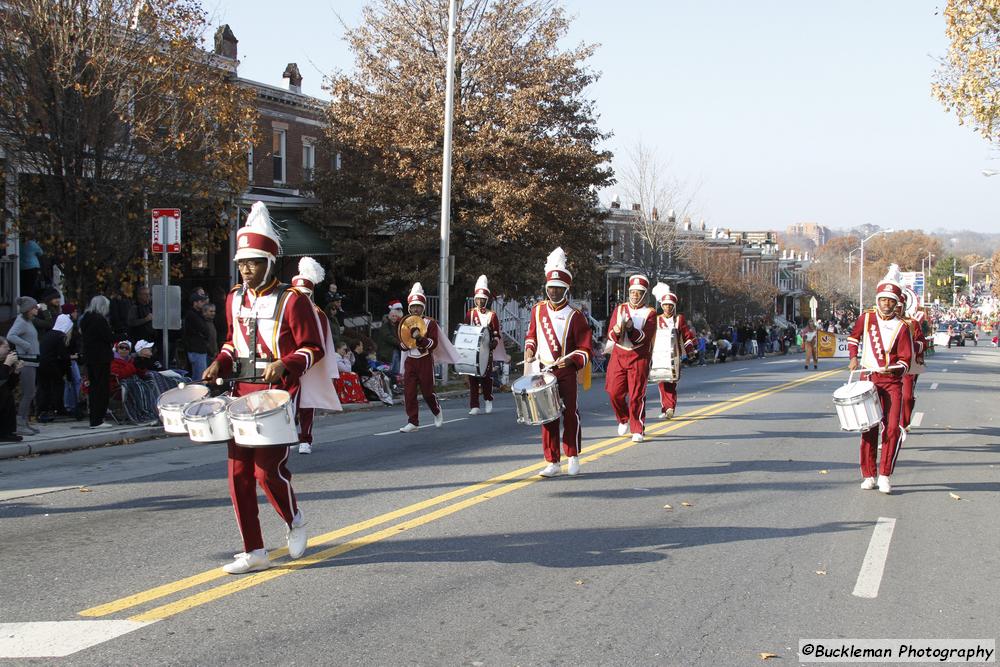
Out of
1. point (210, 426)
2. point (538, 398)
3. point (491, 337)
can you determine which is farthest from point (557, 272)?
point (491, 337)

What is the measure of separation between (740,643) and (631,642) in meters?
0.58

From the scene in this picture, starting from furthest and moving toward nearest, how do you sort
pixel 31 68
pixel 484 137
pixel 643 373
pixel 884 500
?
pixel 484 137
pixel 31 68
pixel 643 373
pixel 884 500

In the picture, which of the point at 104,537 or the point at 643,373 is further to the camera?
the point at 643,373

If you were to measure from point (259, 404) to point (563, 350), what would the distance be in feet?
14.5

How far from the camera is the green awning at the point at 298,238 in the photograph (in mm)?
28375

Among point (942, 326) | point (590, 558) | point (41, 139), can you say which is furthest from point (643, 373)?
point (942, 326)

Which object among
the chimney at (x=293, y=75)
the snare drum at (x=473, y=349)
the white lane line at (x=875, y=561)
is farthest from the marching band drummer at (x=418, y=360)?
the chimney at (x=293, y=75)

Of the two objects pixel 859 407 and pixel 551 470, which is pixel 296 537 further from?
pixel 859 407

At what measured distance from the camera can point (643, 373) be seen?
13.3m

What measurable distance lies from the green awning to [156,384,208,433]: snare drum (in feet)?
71.3

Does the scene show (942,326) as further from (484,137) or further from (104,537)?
(104,537)

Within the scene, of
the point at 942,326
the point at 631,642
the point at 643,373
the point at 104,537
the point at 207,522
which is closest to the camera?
the point at 631,642

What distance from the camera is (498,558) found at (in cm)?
696

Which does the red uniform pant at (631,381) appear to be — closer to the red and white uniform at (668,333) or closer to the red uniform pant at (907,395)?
the red and white uniform at (668,333)
